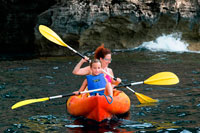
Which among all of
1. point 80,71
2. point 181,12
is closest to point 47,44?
point 181,12

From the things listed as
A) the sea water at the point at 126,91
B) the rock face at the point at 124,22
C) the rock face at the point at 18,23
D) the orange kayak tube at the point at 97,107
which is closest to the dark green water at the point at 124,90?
the sea water at the point at 126,91

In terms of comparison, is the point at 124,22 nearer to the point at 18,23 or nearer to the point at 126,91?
the point at 18,23

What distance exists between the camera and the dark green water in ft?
15.8

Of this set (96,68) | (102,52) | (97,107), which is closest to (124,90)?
(102,52)

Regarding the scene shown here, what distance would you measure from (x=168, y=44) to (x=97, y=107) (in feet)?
31.3

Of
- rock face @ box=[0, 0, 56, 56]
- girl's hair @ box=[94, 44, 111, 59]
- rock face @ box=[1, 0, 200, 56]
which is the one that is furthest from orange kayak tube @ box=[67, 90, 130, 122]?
rock face @ box=[0, 0, 56, 56]

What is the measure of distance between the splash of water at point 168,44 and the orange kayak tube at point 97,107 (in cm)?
865

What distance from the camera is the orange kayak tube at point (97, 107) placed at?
4824 mm

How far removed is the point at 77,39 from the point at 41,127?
382 inches

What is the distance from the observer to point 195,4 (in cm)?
1377

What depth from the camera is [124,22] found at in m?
13.9

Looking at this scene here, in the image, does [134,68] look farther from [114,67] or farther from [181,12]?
[181,12]

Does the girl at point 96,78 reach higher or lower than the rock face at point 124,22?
lower

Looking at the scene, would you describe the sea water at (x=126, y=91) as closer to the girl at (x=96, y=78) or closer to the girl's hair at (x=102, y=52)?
the girl at (x=96, y=78)
